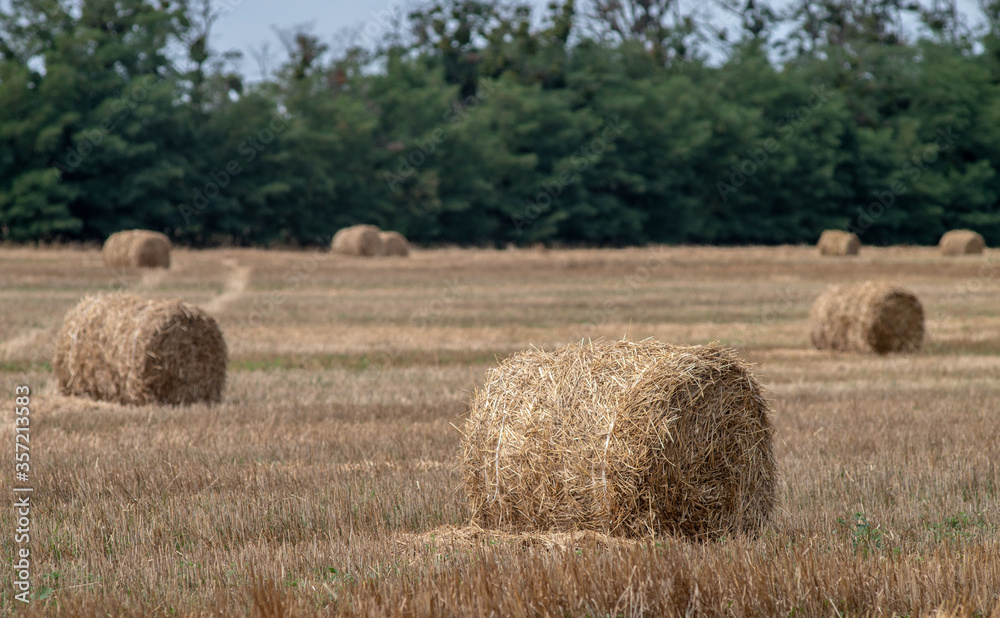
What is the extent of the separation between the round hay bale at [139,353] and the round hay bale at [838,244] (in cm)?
3295

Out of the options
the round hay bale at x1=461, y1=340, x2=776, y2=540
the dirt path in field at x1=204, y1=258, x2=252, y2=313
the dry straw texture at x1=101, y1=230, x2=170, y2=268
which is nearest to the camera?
the round hay bale at x1=461, y1=340, x2=776, y2=540

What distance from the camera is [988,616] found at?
443 cm

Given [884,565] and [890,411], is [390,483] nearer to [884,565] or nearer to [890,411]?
[884,565]

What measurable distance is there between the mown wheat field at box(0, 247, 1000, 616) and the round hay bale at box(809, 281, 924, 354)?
1.65 feet

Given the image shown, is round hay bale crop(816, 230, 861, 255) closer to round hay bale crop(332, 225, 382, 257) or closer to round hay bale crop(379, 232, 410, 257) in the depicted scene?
round hay bale crop(379, 232, 410, 257)

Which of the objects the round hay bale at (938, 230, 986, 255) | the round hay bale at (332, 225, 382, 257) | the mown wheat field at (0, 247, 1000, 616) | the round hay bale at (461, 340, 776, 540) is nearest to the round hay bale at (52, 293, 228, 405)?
the mown wheat field at (0, 247, 1000, 616)

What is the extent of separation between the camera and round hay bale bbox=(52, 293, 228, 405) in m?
10.9

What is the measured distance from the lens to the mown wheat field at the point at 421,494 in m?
4.61

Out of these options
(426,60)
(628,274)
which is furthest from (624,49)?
(628,274)

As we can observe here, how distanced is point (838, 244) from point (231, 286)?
23902 millimetres

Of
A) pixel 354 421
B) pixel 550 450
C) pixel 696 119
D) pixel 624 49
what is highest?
pixel 624 49

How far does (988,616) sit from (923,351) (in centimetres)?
1280

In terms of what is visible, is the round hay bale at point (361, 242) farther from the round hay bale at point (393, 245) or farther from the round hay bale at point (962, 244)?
the round hay bale at point (962, 244)

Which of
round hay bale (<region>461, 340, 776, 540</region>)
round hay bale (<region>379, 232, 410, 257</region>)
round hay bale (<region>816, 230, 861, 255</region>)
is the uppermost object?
round hay bale (<region>816, 230, 861, 255</region>)
